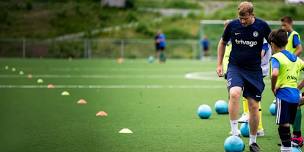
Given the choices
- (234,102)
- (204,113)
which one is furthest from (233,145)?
(204,113)

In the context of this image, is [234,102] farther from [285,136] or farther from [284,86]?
[285,136]

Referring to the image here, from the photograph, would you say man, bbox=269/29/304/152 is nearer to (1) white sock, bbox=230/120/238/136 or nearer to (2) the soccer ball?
(2) the soccer ball

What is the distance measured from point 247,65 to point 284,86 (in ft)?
3.93

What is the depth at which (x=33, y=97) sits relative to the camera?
20078 millimetres

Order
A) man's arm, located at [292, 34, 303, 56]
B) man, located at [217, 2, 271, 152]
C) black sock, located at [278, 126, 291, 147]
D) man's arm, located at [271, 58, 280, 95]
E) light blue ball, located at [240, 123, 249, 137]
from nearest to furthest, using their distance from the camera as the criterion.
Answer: man's arm, located at [271, 58, 280, 95], black sock, located at [278, 126, 291, 147], man, located at [217, 2, 271, 152], light blue ball, located at [240, 123, 249, 137], man's arm, located at [292, 34, 303, 56]

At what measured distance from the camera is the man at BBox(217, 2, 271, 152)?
1104 cm

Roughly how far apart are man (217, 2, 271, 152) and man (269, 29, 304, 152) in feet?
2.99

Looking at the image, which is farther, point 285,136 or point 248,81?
point 248,81

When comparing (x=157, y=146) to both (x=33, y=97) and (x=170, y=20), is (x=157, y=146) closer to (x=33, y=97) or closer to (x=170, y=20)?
(x=33, y=97)

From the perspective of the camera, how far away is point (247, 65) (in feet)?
36.9

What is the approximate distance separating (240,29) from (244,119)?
2964 mm

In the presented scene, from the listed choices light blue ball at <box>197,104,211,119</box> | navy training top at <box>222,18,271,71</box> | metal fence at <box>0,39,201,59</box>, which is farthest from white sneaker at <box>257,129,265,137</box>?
metal fence at <box>0,39,201,59</box>

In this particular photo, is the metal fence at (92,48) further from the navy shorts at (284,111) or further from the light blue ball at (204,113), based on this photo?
the navy shorts at (284,111)

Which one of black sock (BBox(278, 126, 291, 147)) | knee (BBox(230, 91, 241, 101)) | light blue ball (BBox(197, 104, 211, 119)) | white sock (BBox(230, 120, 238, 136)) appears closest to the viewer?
black sock (BBox(278, 126, 291, 147))
